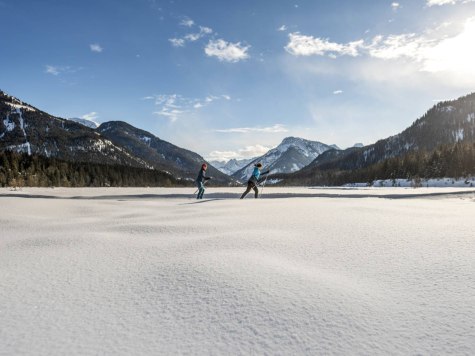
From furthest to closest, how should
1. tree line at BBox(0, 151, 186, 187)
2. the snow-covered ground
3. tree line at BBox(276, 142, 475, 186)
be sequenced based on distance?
tree line at BBox(276, 142, 475, 186)
tree line at BBox(0, 151, 186, 187)
the snow-covered ground

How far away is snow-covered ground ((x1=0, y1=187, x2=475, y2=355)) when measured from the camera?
200cm

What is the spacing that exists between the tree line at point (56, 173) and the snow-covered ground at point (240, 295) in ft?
184

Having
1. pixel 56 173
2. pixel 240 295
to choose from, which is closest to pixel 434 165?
pixel 240 295

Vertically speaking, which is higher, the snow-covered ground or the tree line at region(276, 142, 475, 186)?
the tree line at region(276, 142, 475, 186)

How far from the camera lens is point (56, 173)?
75.9 meters

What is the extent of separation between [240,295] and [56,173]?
85520 millimetres

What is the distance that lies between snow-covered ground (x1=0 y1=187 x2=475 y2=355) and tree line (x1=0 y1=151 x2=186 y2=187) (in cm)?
5598

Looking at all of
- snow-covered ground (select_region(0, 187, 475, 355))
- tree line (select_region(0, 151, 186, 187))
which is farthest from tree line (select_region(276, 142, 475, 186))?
tree line (select_region(0, 151, 186, 187))

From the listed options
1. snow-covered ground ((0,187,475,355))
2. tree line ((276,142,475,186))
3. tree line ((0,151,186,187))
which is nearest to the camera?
snow-covered ground ((0,187,475,355))

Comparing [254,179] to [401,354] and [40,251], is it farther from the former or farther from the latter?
[401,354]

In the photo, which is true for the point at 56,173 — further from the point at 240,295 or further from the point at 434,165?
the point at 434,165

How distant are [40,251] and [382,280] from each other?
14.2 ft

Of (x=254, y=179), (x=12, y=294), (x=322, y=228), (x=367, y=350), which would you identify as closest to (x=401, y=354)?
(x=367, y=350)

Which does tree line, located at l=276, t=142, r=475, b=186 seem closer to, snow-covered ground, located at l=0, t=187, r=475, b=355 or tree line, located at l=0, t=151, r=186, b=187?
snow-covered ground, located at l=0, t=187, r=475, b=355
